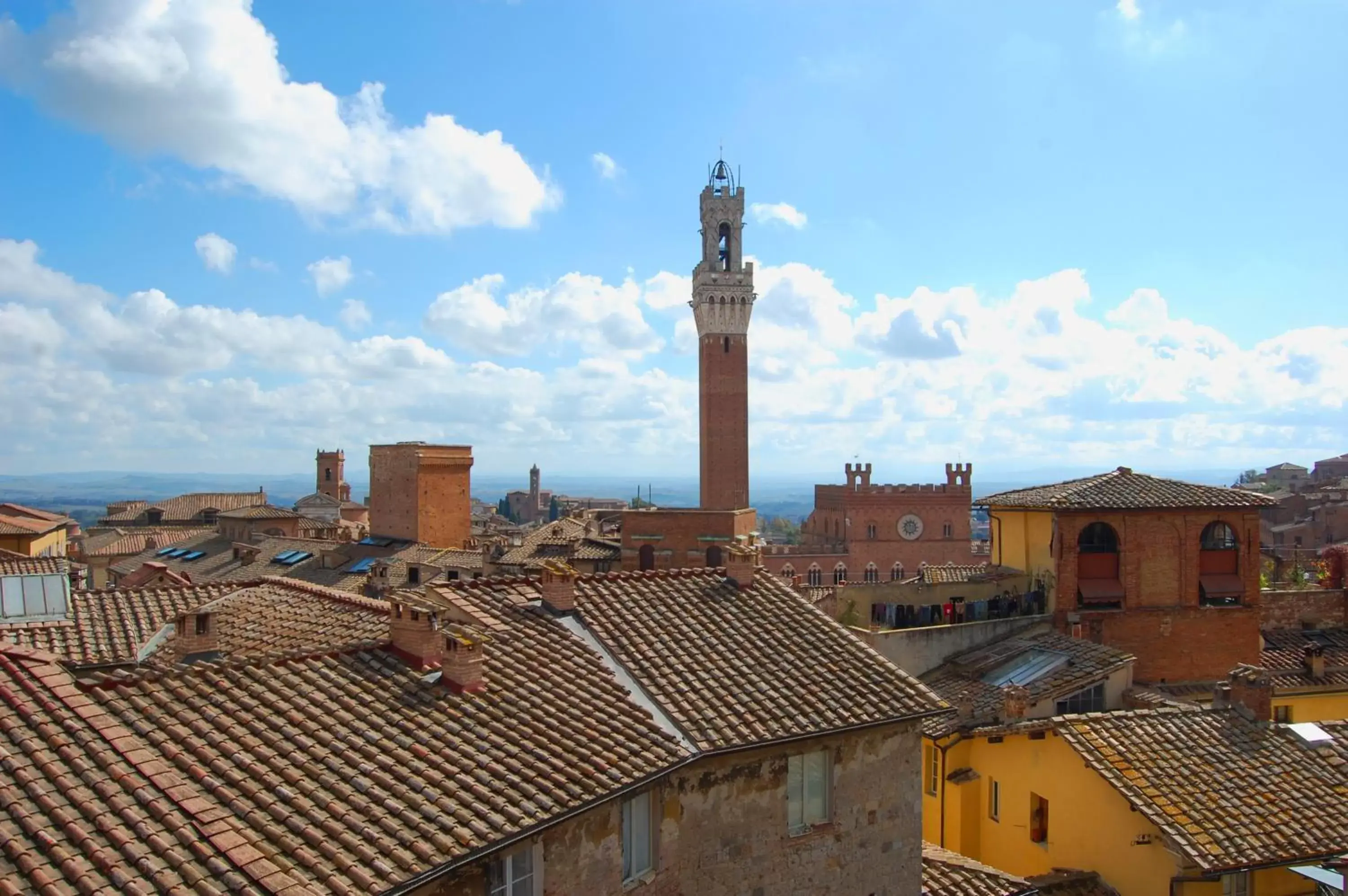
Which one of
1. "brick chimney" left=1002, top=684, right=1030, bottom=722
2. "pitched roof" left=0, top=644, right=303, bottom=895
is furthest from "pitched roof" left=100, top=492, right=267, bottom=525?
"pitched roof" left=0, top=644, right=303, bottom=895

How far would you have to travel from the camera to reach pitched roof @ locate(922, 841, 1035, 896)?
12.0 meters

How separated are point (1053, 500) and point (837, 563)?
4805 centimetres

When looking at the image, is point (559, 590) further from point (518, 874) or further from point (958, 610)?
point (958, 610)

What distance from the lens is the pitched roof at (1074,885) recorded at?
13906mm

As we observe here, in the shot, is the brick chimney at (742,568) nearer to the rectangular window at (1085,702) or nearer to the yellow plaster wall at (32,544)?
the rectangular window at (1085,702)

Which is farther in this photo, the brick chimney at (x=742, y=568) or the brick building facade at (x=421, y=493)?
the brick building facade at (x=421, y=493)

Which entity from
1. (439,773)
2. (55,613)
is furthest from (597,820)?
(55,613)

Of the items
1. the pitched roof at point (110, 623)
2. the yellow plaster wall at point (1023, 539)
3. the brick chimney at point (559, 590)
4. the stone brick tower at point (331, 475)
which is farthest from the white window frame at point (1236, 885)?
the stone brick tower at point (331, 475)

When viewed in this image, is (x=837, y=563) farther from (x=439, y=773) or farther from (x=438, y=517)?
(x=439, y=773)

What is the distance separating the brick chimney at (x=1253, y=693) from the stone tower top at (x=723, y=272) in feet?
186

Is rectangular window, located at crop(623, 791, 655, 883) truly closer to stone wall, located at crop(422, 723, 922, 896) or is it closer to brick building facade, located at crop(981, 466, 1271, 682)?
stone wall, located at crop(422, 723, 922, 896)

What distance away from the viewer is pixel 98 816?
5.73m

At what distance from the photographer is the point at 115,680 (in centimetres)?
752

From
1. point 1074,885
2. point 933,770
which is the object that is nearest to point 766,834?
point 1074,885
